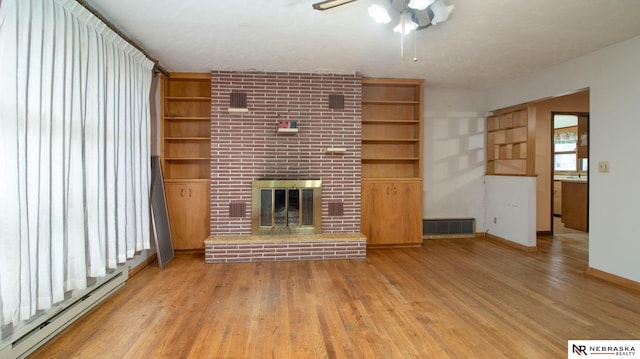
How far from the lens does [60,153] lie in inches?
80.7

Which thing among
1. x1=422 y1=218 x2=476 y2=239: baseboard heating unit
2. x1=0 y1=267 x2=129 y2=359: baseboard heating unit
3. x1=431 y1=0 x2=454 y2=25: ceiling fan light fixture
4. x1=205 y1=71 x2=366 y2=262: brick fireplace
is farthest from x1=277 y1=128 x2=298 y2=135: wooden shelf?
x1=422 y1=218 x2=476 y2=239: baseboard heating unit

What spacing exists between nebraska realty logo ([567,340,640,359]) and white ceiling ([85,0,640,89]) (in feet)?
8.30

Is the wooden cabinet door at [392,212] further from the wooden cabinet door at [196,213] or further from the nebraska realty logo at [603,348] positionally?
the nebraska realty logo at [603,348]

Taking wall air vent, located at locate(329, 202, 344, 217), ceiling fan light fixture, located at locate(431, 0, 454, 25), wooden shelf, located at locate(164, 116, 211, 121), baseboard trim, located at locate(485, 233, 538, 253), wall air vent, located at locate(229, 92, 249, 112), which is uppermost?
ceiling fan light fixture, located at locate(431, 0, 454, 25)

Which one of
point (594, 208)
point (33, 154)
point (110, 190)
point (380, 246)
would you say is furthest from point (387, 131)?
point (33, 154)

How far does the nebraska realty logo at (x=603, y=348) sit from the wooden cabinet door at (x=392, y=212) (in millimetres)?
2619

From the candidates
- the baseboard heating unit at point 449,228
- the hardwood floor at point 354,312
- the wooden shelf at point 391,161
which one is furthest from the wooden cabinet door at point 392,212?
the hardwood floor at point 354,312

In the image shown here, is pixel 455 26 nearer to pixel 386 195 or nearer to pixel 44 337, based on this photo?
pixel 386 195

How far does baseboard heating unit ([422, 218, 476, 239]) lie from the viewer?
5.10 meters

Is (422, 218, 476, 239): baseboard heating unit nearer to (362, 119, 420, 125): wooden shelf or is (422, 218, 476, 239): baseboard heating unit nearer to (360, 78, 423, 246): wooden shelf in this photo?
(360, 78, 423, 246): wooden shelf

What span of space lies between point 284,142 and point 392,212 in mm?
1935

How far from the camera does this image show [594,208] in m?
3.38

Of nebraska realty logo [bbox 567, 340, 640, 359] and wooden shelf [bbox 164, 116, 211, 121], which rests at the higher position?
wooden shelf [bbox 164, 116, 211, 121]

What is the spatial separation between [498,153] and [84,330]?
5775 mm
